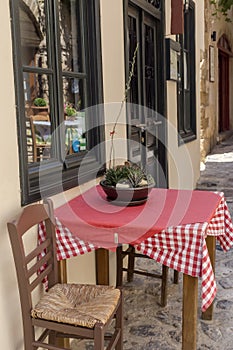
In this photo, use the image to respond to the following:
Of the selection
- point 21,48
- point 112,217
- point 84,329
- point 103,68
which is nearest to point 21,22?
point 21,48

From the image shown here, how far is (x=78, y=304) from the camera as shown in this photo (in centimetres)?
187

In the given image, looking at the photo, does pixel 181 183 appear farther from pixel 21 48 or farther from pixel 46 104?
pixel 21 48

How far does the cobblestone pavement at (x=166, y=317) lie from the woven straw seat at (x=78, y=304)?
0.53 meters

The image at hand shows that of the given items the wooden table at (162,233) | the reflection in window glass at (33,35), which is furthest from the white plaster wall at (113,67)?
the wooden table at (162,233)

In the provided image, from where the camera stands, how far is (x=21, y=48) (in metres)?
2.00

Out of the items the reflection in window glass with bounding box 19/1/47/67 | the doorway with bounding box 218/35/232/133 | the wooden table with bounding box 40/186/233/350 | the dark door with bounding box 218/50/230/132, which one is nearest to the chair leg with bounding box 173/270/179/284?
the wooden table with bounding box 40/186/233/350

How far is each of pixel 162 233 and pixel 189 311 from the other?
Result: 42 centimetres

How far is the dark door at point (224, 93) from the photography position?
39.5ft

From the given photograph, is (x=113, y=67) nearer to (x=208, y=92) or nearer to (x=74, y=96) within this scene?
(x=74, y=96)

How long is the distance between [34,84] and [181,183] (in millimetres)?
3120

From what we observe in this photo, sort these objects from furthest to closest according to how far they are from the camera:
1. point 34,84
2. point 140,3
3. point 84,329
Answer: point 140,3 < point 34,84 < point 84,329

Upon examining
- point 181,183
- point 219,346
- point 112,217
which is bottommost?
point 219,346

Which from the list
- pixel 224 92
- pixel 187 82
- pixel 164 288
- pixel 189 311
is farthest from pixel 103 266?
pixel 224 92

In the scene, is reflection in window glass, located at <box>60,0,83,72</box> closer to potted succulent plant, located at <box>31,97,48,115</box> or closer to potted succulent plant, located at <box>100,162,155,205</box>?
potted succulent plant, located at <box>31,97,48,115</box>
